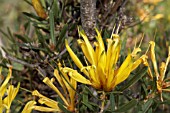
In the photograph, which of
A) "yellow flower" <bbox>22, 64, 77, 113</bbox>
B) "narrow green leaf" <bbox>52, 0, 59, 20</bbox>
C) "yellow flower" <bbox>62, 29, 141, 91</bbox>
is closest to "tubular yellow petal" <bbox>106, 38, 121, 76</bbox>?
"yellow flower" <bbox>62, 29, 141, 91</bbox>

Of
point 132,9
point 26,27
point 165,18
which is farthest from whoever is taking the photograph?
point 165,18

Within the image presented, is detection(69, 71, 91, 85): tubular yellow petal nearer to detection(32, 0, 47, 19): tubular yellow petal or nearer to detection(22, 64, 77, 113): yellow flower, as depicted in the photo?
detection(22, 64, 77, 113): yellow flower

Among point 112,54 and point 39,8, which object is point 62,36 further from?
point 112,54

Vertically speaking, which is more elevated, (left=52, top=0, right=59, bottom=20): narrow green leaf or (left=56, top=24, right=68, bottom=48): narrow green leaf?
(left=52, top=0, right=59, bottom=20): narrow green leaf

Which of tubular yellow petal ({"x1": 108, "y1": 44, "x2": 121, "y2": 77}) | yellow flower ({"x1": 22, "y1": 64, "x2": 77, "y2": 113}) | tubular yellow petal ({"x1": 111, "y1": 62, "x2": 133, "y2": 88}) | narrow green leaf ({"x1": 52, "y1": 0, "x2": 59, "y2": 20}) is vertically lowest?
yellow flower ({"x1": 22, "y1": 64, "x2": 77, "y2": 113})

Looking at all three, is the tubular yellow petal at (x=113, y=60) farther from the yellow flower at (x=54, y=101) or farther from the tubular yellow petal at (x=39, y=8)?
the tubular yellow petal at (x=39, y=8)

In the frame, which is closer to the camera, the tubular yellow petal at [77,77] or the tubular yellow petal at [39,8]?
the tubular yellow petal at [77,77]

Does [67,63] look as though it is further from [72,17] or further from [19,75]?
[19,75]

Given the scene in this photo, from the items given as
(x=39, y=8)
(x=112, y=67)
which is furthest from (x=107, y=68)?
(x=39, y=8)

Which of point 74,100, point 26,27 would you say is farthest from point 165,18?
point 74,100

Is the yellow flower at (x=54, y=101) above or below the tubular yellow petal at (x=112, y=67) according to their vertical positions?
below

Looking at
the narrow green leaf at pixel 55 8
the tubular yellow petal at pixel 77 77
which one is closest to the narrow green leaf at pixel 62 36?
the narrow green leaf at pixel 55 8
